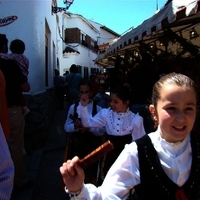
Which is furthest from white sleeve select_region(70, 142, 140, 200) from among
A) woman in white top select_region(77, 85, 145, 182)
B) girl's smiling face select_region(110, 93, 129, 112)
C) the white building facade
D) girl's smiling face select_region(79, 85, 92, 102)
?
the white building facade

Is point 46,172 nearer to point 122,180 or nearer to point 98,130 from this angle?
point 98,130

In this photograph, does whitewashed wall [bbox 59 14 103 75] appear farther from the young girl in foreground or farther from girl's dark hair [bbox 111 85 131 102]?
the young girl in foreground

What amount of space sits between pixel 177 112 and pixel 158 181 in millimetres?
363

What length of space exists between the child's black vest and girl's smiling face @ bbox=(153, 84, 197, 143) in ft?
0.46

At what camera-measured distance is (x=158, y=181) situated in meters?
1.46

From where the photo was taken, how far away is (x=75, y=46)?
85.3 ft

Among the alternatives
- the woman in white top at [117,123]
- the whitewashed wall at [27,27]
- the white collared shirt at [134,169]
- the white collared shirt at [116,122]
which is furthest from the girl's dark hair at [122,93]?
the whitewashed wall at [27,27]

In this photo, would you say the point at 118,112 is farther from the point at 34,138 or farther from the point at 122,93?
the point at 34,138

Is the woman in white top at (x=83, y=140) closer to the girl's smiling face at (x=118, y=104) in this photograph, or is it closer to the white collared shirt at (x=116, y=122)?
the white collared shirt at (x=116, y=122)

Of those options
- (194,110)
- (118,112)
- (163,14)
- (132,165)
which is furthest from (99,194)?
(163,14)

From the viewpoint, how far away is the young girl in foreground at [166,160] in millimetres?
1455

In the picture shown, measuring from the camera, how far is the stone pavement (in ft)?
12.5

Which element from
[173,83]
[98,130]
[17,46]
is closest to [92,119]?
[98,130]

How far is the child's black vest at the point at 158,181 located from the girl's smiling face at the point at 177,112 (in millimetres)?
140
